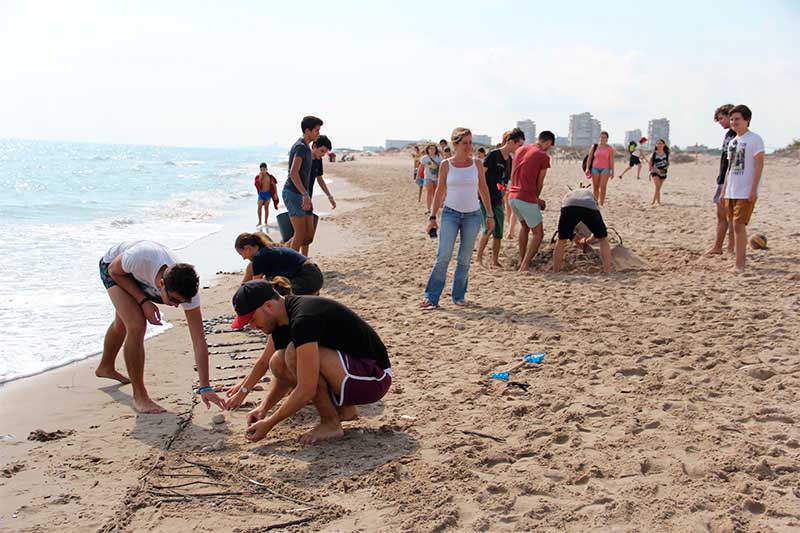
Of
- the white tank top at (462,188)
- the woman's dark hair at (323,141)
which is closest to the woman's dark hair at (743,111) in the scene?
the white tank top at (462,188)

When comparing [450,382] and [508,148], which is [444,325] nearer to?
[450,382]

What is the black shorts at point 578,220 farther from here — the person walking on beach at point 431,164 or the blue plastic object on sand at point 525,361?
the person walking on beach at point 431,164

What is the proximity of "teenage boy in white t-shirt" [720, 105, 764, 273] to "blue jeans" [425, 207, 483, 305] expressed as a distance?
3059 millimetres

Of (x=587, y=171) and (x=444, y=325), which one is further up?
(x=587, y=171)

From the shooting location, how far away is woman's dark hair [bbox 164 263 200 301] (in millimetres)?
3789

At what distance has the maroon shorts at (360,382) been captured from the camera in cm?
360

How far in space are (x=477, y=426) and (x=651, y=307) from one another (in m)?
3.02

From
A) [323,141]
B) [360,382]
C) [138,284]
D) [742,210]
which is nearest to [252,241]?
[138,284]

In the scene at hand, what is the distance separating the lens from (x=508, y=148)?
8.07 m

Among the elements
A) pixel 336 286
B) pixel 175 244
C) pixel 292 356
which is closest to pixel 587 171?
pixel 336 286

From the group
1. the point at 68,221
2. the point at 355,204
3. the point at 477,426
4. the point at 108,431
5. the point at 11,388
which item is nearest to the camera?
the point at 477,426

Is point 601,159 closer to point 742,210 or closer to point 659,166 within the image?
point 659,166

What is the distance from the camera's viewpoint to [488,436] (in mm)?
3594

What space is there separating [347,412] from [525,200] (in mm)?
4607
